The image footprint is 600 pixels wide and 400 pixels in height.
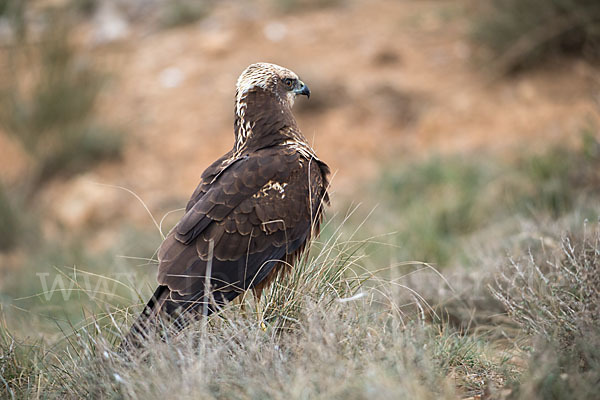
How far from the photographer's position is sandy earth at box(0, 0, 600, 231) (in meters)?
9.79

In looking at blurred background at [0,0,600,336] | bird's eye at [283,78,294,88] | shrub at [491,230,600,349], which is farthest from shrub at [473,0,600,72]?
shrub at [491,230,600,349]

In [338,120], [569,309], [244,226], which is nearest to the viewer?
[569,309]

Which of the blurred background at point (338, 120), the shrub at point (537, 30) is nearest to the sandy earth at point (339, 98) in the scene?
the blurred background at point (338, 120)

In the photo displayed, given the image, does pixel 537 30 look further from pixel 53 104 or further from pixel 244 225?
pixel 53 104

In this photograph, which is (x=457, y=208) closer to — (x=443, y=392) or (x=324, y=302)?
(x=324, y=302)

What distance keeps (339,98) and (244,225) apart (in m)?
7.78

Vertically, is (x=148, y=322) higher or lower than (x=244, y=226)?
lower

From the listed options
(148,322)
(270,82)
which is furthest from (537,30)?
(148,322)

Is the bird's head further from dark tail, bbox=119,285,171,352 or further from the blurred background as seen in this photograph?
the blurred background

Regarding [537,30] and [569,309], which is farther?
[537,30]

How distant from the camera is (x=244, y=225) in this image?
3.69 metres

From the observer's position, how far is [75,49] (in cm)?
1145

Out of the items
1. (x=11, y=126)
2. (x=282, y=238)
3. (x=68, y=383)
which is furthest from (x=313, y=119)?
(x=68, y=383)

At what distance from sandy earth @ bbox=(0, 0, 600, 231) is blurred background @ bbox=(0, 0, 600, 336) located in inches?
1.4
